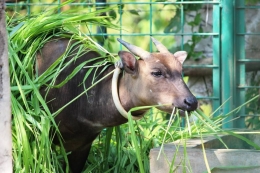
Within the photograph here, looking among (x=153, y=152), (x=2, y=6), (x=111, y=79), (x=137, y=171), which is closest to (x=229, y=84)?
(x=137, y=171)

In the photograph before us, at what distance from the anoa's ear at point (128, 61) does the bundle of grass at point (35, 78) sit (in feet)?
1.00

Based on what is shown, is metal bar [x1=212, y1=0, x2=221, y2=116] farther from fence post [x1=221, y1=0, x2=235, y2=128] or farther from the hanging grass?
the hanging grass

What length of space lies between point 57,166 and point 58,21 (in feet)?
3.28

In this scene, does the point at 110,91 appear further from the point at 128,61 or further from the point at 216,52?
the point at 216,52

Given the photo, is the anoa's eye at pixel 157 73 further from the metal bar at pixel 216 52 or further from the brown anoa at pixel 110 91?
the metal bar at pixel 216 52

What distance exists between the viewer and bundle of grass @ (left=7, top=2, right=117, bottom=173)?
4309 millimetres

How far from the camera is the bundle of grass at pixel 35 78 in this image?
Answer: 431cm

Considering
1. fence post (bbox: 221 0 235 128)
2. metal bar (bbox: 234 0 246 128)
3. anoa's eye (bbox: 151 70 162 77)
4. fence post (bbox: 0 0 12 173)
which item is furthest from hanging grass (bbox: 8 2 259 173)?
fence post (bbox: 0 0 12 173)

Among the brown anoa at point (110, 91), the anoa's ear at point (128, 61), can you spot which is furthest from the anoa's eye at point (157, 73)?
the anoa's ear at point (128, 61)

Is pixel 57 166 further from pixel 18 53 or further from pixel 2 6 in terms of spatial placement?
pixel 2 6

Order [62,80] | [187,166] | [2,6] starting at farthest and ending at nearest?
1. [62,80]
2. [187,166]
3. [2,6]

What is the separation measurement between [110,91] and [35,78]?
1.66 ft

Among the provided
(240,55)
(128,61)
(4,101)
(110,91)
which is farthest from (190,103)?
(240,55)

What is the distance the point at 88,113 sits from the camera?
4.64 metres
